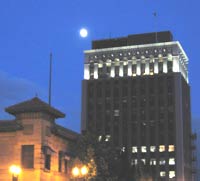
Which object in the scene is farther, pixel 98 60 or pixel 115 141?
pixel 98 60

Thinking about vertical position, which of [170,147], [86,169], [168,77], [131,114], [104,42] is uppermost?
[104,42]

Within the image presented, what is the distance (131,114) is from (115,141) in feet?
28.3

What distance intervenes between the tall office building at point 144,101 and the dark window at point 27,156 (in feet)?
282

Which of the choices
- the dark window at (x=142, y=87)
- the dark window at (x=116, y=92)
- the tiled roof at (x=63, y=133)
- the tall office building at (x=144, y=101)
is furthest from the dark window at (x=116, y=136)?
the tiled roof at (x=63, y=133)

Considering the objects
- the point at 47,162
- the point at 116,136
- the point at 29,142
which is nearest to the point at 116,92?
the point at 116,136

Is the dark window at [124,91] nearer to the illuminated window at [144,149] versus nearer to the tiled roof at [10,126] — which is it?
the illuminated window at [144,149]

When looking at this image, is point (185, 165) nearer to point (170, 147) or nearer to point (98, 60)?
point (170, 147)

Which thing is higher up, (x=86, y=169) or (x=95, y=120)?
(x=95, y=120)

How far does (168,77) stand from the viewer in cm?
14138

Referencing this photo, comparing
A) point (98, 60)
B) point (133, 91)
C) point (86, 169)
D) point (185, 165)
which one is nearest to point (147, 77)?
point (133, 91)

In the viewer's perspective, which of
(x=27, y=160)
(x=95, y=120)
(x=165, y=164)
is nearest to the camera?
(x=27, y=160)

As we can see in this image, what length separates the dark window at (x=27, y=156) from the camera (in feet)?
165

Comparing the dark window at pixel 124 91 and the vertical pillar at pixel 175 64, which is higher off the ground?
the vertical pillar at pixel 175 64

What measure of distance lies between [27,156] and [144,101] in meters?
94.1
